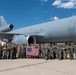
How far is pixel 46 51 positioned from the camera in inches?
598

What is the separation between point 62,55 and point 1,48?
5.45m

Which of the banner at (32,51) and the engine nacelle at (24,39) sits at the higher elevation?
the engine nacelle at (24,39)

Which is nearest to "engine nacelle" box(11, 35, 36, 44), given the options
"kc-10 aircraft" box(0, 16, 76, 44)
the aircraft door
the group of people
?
A: "kc-10 aircraft" box(0, 16, 76, 44)

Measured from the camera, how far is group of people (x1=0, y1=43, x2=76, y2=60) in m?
14.9

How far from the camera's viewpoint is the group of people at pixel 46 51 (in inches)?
587

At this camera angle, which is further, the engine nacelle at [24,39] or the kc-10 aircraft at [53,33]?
the engine nacelle at [24,39]

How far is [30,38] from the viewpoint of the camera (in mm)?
22156
